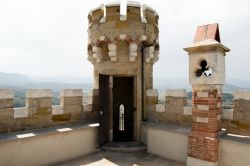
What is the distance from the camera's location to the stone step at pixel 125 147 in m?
7.56

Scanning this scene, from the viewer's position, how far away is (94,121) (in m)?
8.35

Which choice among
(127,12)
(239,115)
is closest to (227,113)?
(239,115)

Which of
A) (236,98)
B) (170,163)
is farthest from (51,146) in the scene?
(236,98)

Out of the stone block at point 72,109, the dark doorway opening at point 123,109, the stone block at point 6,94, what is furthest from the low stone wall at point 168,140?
the stone block at point 6,94

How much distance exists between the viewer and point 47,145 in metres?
6.39

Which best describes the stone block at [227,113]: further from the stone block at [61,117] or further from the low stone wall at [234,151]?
the stone block at [61,117]

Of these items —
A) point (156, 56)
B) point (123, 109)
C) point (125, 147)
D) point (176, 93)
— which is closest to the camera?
point (176, 93)

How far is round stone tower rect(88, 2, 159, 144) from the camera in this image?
8086 mm

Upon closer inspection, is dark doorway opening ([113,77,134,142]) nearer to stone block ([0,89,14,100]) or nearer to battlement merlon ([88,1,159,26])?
battlement merlon ([88,1,159,26])

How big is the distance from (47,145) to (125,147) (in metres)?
2.74

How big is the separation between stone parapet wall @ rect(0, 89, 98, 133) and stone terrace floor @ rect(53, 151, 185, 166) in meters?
1.50

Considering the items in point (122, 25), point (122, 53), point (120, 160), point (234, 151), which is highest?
point (122, 25)

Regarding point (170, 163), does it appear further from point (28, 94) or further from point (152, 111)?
point (28, 94)

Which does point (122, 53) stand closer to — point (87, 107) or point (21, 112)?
point (87, 107)
